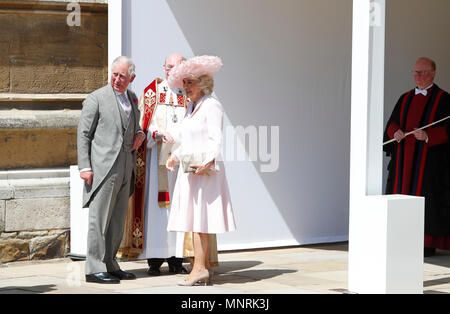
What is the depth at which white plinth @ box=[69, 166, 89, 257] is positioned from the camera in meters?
8.24

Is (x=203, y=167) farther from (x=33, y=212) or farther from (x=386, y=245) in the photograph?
(x=33, y=212)

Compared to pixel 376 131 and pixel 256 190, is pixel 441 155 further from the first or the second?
pixel 376 131

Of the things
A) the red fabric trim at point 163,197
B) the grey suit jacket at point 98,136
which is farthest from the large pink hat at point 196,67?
the red fabric trim at point 163,197

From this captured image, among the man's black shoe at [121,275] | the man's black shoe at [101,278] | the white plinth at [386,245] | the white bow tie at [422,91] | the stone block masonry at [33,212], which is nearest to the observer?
the white plinth at [386,245]

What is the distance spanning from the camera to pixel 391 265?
6.06 meters

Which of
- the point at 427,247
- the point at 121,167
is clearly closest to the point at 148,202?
the point at 121,167

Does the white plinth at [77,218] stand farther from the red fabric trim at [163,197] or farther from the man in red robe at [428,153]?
the man in red robe at [428,153]

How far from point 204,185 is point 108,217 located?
2.84ft

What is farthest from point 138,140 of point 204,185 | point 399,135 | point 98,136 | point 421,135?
point 421,135

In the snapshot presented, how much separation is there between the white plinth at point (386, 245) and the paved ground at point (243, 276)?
43 cm

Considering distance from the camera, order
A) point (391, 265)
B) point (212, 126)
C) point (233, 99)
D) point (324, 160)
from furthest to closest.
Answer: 1. point (324, 160)
2. point (233, 99)
3. point (212, 126)
4. point (391, 265)

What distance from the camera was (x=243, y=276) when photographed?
292 inches

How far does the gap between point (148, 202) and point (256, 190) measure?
199 cm

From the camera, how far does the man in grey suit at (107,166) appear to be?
693 centimetres
